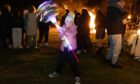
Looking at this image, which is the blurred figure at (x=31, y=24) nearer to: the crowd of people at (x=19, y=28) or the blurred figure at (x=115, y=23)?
the crowd of people at (x=19, y=28)

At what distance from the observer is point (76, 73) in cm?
1054

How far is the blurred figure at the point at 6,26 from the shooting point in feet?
51.3

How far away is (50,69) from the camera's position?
12.1 meters

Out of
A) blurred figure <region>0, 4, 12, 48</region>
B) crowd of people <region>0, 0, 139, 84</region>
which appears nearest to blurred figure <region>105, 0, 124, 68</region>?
crowd of people <region>0, 0, 139, 84</region>

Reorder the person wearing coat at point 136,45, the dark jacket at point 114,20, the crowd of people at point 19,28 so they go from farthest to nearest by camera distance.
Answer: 1. the crowd of people at point 19,28
2. the person wearing coat at point 136,45
3. the dark jacket at point 114,20

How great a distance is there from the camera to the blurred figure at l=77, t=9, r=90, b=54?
49.5 feet

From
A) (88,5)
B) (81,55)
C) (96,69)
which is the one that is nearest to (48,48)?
(81,55)

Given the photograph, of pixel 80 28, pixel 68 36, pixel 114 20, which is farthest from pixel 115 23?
pixel 80 28

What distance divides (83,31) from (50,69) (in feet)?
11.8

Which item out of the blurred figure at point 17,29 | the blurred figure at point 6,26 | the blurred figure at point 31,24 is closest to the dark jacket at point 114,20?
the blurred figure at point 31,24

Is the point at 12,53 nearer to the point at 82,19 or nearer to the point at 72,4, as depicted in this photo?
the point at 82,19

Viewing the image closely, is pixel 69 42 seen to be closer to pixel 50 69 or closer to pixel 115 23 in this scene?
pixel 50 69

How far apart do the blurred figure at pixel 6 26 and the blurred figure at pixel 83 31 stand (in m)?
2.86

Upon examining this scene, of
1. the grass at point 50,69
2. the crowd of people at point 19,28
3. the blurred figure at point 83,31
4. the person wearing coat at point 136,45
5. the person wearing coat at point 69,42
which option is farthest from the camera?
the crowd of people at point 19,28
